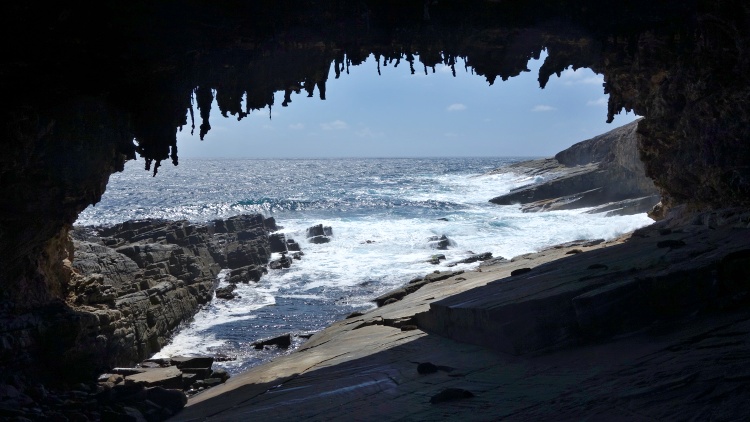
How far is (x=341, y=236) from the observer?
1400 inches

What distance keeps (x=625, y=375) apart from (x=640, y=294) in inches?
73.7

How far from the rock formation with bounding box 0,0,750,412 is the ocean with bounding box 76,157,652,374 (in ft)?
15.4

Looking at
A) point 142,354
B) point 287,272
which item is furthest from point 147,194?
point 142,354

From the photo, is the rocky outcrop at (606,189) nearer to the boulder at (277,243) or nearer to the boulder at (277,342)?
the boulder at (277,243)

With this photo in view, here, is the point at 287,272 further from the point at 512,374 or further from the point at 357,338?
the point at 512,374

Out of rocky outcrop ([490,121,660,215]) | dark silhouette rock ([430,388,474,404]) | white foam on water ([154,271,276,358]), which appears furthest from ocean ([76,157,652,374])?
dark silhouette rock ([430,388,474,404])

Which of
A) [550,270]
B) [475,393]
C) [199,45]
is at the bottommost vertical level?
[475,393]

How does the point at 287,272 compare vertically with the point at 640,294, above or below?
below

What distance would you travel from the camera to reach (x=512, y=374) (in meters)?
7.23

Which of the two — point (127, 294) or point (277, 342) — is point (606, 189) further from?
point (127, 294)

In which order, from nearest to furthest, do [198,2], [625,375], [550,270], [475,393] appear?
[625,375] → [475,393] → [198,2] → [550,270]

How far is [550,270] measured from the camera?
1093 cm

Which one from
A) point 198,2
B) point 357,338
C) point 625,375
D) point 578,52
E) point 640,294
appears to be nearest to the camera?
point 625,375

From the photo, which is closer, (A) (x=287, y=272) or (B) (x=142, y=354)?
(B) (x=142, y=354)
